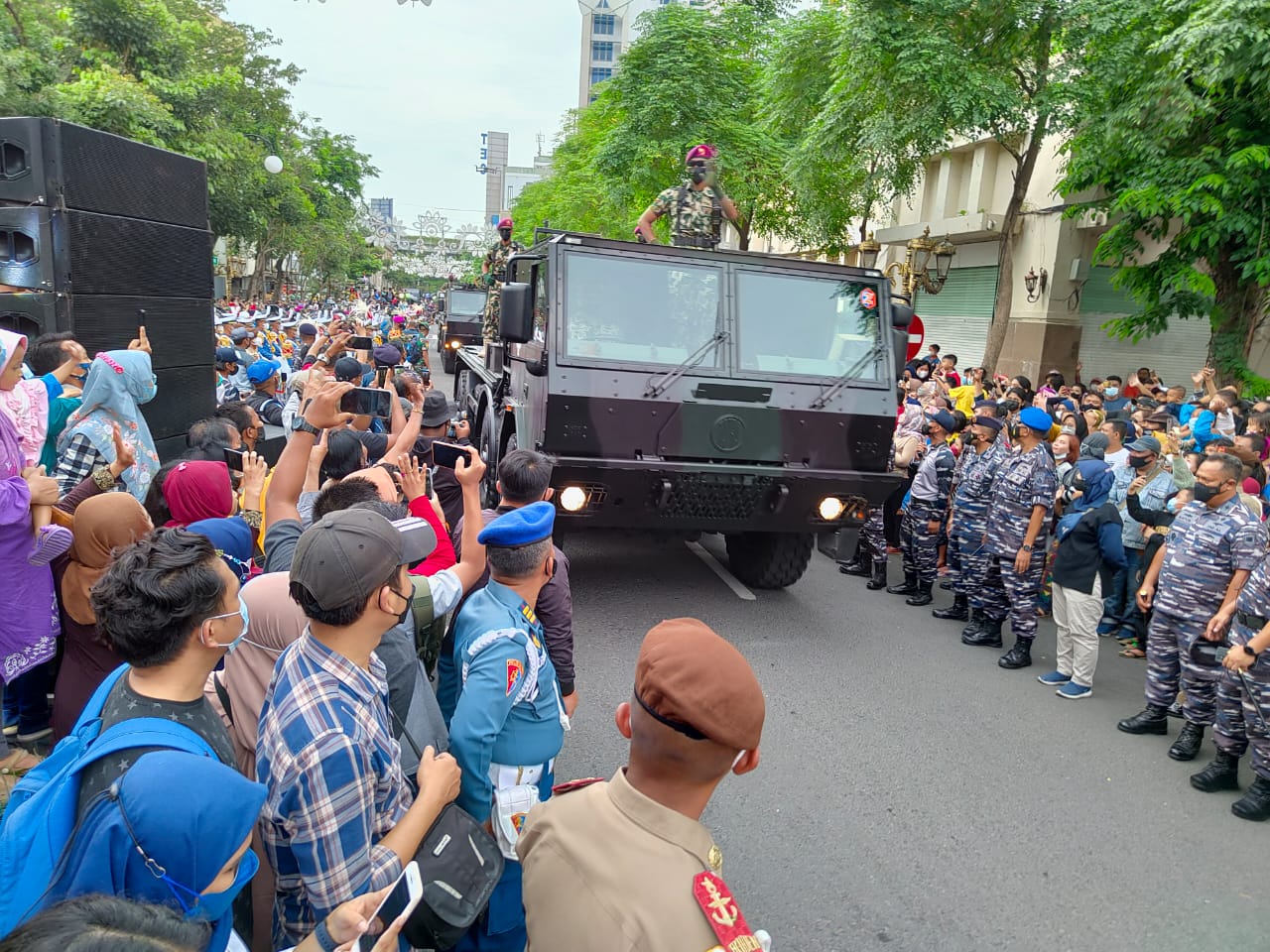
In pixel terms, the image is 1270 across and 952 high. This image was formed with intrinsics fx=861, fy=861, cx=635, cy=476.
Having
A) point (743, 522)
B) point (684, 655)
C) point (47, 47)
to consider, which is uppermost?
point (47, 47)

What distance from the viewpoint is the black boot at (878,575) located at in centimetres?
716

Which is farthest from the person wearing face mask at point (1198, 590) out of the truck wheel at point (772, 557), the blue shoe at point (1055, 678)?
the truck wheel at point (772, 557)

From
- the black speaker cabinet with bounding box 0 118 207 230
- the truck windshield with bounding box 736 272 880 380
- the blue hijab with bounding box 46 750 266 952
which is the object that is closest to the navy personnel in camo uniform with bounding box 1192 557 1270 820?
the truck windshield with bounding box 736 272 880 380

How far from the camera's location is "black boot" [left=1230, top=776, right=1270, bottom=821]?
149 inches

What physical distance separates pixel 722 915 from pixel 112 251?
586cm

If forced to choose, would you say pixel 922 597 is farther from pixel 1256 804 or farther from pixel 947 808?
pixel 947 808

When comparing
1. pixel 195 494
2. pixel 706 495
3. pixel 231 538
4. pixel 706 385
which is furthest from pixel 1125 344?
pixel 231 538

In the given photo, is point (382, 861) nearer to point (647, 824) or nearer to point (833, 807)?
point (647, 824)

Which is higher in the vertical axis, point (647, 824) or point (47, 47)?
point (47, 47)

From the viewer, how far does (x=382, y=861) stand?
174 centimetres

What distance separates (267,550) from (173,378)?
426 centimetres

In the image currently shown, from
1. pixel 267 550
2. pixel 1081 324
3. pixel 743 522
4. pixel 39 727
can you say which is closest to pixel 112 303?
pixel 39 727

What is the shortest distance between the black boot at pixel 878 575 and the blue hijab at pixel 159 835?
632 cm

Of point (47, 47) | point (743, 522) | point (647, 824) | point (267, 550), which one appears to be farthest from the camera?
point (47, 47)
